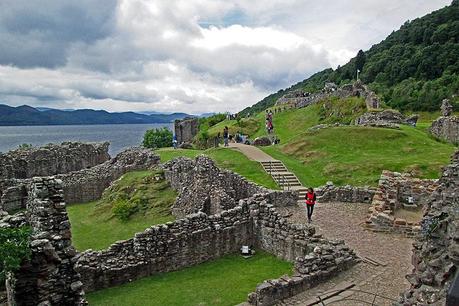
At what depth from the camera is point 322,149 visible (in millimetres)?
36406

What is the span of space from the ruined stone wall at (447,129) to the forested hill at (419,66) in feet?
113

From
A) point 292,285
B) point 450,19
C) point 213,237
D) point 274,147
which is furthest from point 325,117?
point 450,19

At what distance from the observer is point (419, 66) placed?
106125 mm

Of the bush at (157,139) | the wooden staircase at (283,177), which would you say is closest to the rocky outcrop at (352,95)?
the bush at (157,139)

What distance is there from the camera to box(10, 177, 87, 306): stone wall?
10.8 meters

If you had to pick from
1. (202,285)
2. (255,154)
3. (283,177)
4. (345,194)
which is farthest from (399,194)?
(255,154)

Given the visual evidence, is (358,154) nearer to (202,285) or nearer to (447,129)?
(447,129)

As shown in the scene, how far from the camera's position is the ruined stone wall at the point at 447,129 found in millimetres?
42062

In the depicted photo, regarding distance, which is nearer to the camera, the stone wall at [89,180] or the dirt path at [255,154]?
the dirt path at [255,154]

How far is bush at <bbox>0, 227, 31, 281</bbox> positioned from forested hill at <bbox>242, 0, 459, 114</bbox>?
79.8 m

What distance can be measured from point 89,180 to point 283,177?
66.0 ft

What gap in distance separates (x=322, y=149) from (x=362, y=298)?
2345cm

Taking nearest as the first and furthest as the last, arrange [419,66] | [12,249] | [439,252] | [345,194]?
[439,252] < [12,249] < [345,194] < [419,66]

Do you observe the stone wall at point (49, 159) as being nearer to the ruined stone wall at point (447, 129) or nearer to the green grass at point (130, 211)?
the green grass at point (130, 211)
